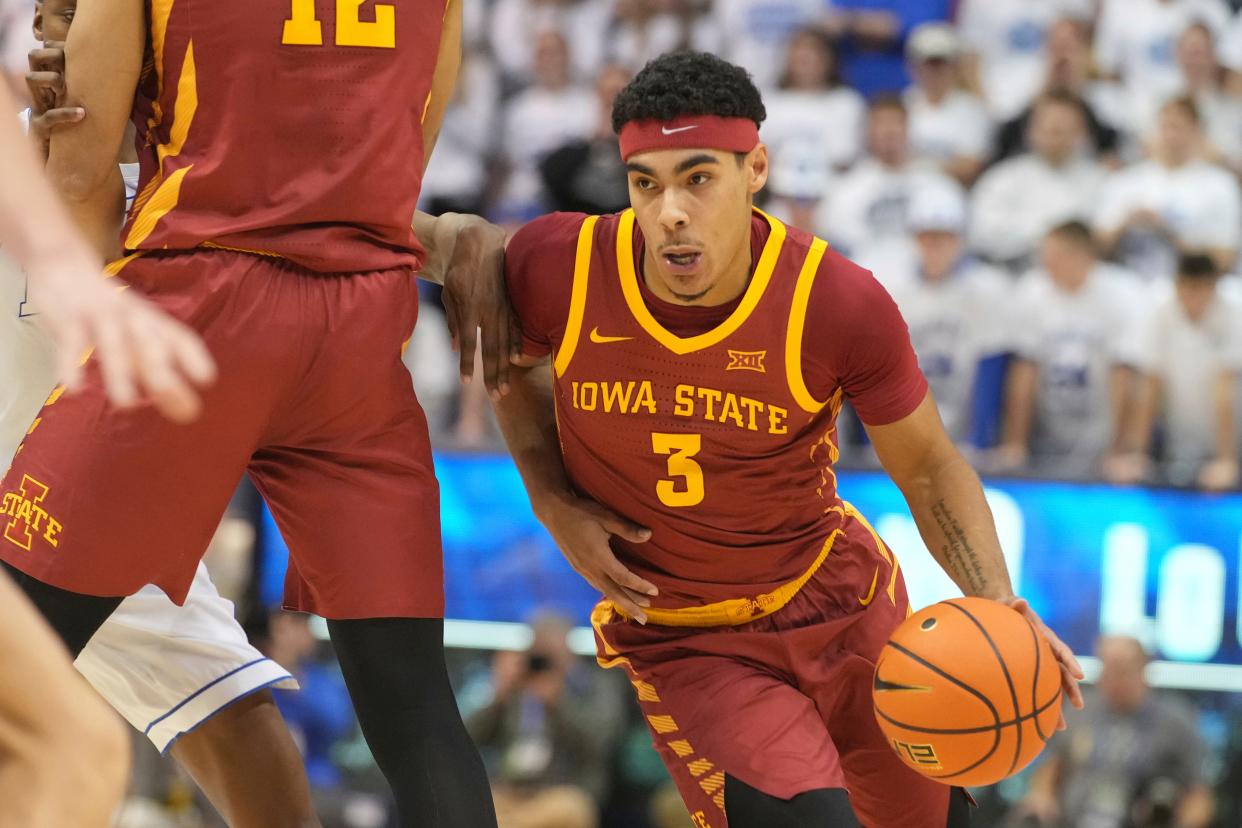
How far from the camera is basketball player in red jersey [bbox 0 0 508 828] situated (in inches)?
132

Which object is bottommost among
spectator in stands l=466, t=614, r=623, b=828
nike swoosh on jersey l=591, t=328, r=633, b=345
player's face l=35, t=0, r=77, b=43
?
spectator in stands l=466, t=614, r=623, b=828

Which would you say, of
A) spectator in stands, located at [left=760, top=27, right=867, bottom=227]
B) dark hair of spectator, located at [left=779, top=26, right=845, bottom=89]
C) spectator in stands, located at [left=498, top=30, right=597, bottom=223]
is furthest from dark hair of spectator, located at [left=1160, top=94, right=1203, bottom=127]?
spectator in stands, located at [left=498, top=30, right=597, bottom=223]

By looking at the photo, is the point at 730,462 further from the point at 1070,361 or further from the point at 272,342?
the point at 1070,361

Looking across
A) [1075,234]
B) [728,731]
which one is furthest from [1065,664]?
[1075,234]

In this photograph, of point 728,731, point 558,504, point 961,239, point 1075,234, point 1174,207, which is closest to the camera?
point 728,731

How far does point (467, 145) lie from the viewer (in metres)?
10.4

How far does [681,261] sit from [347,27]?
91 cm

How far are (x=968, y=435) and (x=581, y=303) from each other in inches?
185

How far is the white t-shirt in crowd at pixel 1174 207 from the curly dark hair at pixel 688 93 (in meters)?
5.23

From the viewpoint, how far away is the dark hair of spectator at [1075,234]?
8.51 meters

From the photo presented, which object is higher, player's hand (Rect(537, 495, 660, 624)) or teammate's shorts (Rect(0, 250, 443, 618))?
teammate's shorts (Rect(0, 250, 443, 618))

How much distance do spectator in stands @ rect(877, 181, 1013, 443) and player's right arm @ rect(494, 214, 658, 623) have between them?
430cm

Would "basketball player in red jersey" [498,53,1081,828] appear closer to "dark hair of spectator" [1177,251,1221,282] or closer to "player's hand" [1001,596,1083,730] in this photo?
"player's hand" [1001,596,1083,730]

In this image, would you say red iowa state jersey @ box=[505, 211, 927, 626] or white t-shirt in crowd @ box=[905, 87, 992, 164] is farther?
white t-shirt in crowd @ box=[905, 87, 992, 164]
